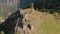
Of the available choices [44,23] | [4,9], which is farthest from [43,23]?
[4,9]

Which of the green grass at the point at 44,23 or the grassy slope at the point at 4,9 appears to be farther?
the grassy slope at the point at 4,9

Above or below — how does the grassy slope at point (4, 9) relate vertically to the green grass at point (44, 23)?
above

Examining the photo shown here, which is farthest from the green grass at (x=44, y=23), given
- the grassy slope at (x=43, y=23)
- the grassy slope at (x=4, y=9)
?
the grassy slope at (x=4, y=9)

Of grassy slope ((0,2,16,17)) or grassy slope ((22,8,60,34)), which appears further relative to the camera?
grassy slope ((0,2,16,17))

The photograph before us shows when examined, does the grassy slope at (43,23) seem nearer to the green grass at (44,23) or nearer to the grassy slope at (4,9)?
the green grass at (44,23)

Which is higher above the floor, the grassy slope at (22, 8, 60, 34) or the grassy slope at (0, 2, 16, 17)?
the grassy slope at (0, 2, 16, 17)

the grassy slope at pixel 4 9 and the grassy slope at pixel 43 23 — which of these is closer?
the grassy slope at pixel 43 23

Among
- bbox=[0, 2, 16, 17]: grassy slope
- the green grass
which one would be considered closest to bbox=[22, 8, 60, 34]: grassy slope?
the green grass

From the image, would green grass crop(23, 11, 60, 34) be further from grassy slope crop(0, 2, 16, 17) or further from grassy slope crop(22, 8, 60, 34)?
grassy slope crop(0, 2, 16, 17)

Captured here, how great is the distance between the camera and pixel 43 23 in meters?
29.2

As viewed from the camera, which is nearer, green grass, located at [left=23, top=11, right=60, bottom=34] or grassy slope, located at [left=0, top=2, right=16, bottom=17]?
green grass, located at [left=23, top=11, right=60, bottom=34]

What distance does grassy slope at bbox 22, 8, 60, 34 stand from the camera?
27.6m

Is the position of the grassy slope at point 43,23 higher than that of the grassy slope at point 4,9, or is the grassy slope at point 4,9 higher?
the grassy slope at point 4,9

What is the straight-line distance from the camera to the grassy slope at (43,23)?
27.6 m
